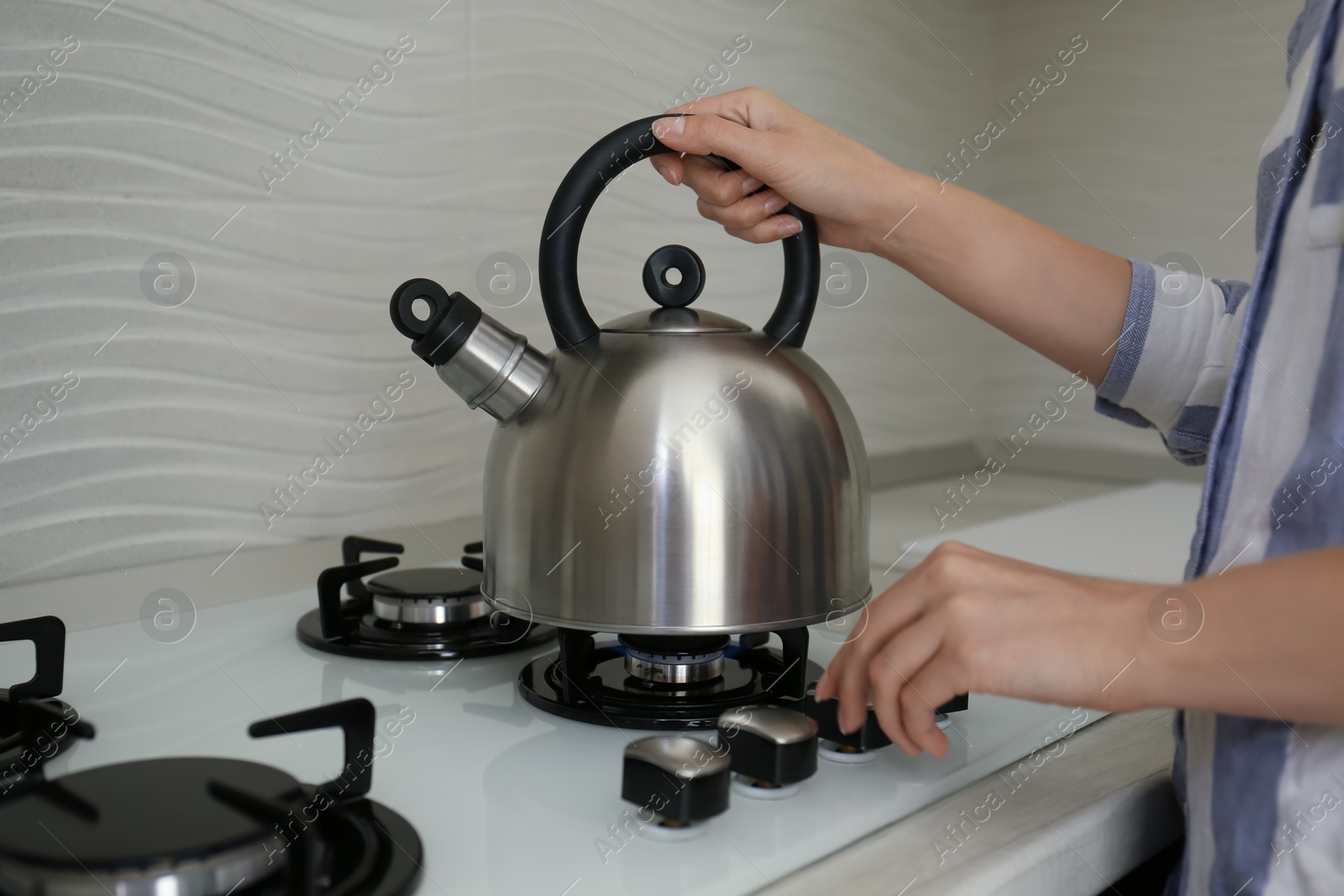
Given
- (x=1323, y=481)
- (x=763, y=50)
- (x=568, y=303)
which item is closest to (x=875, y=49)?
(x=763, y=50)

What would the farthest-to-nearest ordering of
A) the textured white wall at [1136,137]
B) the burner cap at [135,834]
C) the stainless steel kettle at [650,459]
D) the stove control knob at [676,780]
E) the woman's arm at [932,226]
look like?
the textured white wall at [1136,137] → the woman's arm at [932,226] → the stainless steel kettle at [650,459] → the stove control knob at [676,780] → the burner cap at [135,834]

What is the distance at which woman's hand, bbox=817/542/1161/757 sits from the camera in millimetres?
469

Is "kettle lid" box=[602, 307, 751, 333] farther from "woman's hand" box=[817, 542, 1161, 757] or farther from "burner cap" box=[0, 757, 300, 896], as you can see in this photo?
"burner cap" box=[0, 757, 300, 896]

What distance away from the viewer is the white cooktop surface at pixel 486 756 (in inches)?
17.9

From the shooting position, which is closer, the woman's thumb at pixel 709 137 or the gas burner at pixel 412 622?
the woman's thumb at pixel 709 137

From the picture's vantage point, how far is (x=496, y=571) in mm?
643

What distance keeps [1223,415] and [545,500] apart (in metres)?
0.36

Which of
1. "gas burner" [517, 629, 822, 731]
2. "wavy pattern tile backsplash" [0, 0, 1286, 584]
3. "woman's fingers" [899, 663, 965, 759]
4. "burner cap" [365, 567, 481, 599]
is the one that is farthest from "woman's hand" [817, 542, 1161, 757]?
"wavy pattern tile backsplash" [0, 0, 1286, 584]

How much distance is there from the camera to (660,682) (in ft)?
2.16

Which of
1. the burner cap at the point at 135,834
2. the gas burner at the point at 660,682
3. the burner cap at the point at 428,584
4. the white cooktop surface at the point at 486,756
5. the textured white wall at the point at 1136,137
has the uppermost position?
the textured white wall at the point at 1136,137

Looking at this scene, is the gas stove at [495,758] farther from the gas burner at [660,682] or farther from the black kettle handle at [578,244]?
the black kettle handle at [578,244]

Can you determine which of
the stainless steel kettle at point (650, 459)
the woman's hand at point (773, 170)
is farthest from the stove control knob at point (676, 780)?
the woman's hand at point (773, 170)

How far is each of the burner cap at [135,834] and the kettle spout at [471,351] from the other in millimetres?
257

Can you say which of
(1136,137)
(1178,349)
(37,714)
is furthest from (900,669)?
(1136,137)
